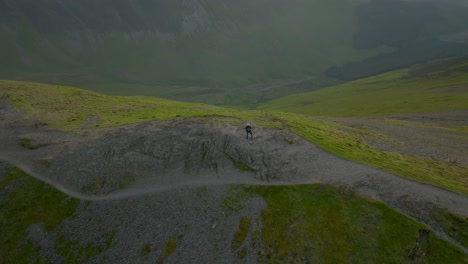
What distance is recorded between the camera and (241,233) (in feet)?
136

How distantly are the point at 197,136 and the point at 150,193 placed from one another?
664 inches

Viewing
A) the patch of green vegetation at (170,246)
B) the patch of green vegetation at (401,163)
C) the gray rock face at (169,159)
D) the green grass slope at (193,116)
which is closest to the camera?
the patch of green vegetation at (170,246)

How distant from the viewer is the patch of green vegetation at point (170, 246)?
4034 cm

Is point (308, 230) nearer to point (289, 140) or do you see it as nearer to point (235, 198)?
point (235, 198)

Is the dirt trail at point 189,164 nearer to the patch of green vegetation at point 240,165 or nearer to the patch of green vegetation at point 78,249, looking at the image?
the patch of green vegetation at point 240,165

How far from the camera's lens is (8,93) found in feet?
298

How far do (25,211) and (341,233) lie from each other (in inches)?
1932

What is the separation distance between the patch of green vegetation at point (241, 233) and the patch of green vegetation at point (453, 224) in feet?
80.2

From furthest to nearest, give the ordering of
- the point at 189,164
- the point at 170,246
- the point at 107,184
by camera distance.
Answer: the point at 189,164, the point at 107,184, the point at 170,246

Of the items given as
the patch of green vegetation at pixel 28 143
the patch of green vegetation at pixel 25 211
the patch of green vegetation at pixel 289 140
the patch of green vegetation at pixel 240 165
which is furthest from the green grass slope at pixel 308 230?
the patch of green vegetation at pixel 289 140

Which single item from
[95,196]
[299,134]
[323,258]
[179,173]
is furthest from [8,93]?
[323,258]

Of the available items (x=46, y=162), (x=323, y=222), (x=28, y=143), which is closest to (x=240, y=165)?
(x=323, y=222)

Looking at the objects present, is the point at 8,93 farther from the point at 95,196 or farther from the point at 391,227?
the point at 391,227

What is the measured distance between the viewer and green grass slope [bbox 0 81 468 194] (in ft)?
179
